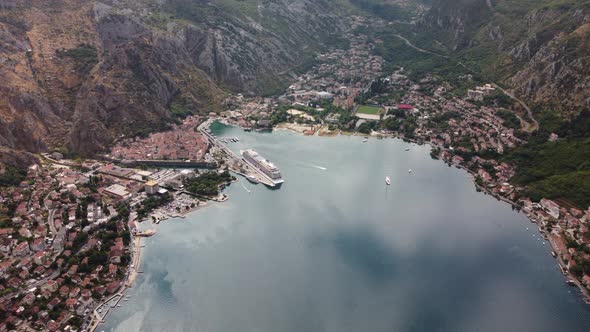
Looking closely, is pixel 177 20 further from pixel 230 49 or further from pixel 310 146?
pixel 310 146

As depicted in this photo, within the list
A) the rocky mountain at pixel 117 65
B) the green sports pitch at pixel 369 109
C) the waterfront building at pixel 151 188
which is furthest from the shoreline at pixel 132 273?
the green sports pitch at pixel 369 109

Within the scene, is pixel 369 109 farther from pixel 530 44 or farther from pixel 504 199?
pixel 504 199

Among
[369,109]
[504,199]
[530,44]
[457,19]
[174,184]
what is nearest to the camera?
[504,199]

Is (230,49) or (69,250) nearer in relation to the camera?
(69,250)

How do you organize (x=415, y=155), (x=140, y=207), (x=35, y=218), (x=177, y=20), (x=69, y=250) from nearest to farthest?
1. (x=69, y=250)
2. (x=35, y=218)
3. (x=140, y=207)
4. (x=415, y=155)
5. (x=177, y=20)

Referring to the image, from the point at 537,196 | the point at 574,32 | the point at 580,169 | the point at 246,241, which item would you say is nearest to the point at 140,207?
the point at 246,241

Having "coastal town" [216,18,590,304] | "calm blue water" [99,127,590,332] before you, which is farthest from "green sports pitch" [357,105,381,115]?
"calm blue water" [99,127,590,332]

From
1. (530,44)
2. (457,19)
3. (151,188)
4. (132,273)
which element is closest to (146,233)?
(132,273)
